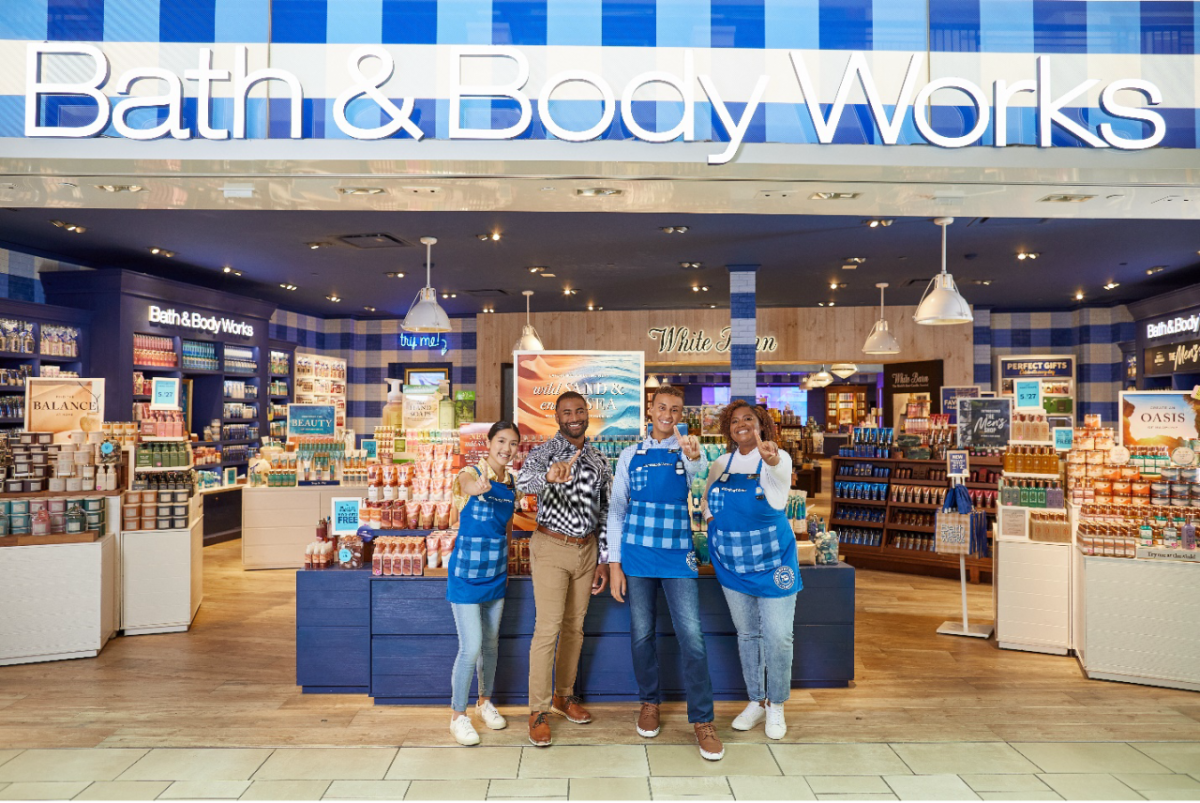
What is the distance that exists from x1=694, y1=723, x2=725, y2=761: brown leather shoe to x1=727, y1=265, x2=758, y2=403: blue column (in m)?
5.79

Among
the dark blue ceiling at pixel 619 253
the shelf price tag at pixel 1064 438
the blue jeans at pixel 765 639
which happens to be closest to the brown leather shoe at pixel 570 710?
the blue jeans at pixel 765 639

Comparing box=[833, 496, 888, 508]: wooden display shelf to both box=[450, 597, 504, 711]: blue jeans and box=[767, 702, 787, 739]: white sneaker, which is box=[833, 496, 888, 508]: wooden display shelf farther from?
box=[450, 597, 504, 711]: blue jeans

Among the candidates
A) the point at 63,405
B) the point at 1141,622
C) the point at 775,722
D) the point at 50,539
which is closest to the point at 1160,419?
the point at 1141,622

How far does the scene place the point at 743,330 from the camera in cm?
914

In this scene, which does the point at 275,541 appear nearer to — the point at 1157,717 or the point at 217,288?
the point at 217,288

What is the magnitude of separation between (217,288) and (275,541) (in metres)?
4.72

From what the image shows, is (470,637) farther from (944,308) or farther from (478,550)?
(944,308)

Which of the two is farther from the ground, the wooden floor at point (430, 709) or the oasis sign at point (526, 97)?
the oasis sign at point (526, 97)

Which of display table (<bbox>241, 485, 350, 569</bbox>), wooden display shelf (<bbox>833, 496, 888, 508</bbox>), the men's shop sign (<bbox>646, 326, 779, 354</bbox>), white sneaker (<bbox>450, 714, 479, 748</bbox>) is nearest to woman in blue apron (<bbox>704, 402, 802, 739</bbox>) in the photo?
white sneaker (<bbox>450, 714, 479, 748</bbox>)

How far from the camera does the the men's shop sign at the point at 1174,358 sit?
9648mm

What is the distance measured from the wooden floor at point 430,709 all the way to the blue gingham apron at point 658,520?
0.89 metres

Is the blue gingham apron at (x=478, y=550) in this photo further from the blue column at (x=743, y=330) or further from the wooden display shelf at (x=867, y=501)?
the wooden display shelf at (x=867, y=501)

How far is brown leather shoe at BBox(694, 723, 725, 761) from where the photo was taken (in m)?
3.52

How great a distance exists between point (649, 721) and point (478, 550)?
3.89 ft
